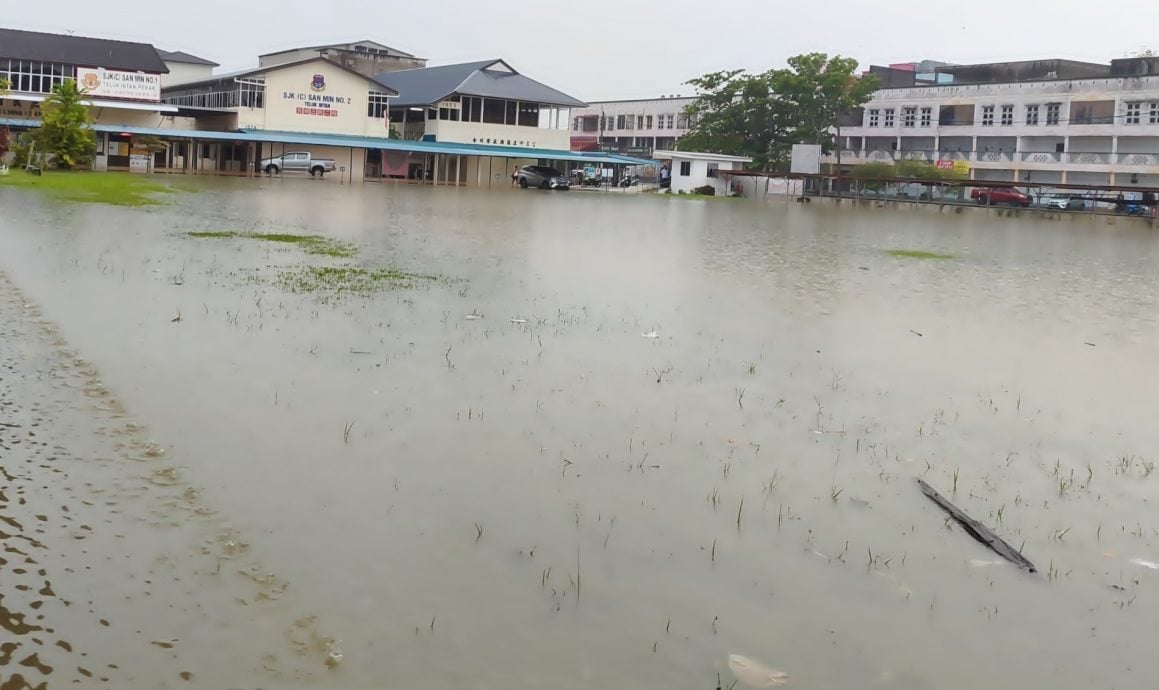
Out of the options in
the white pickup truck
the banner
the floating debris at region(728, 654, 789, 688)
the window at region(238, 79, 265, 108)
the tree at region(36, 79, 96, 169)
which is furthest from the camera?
the window at region(238, 79, 265, 108)

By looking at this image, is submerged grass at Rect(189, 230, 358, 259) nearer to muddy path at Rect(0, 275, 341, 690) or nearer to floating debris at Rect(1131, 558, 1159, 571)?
muddy path at Rect(0, 275, 341, 690)

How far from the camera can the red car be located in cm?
5816

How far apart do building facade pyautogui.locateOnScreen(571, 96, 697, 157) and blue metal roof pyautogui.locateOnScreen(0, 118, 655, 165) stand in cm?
2397

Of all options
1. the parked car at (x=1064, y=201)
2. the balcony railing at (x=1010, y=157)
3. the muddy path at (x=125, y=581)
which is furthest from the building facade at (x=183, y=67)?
the muddy path at (x=125, y=581)

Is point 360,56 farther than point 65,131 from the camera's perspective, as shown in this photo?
Yes

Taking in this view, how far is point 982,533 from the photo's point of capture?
5375 millimetres

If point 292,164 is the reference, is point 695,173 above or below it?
above

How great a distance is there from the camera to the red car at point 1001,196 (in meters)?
58.2

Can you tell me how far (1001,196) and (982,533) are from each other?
57.9m

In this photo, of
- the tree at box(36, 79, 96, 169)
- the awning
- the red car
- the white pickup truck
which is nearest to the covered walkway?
the white pickup truck

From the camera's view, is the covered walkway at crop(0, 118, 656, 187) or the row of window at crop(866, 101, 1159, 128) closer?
the covered walkway at crop(0, 118, 656, 187)

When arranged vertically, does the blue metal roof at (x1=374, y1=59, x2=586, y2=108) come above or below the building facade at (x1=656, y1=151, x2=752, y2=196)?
above

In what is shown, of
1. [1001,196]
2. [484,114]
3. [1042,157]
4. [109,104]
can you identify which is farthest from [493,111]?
[1042,157]

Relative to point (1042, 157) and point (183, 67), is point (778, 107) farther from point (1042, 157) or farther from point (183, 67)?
point (183, 67)
